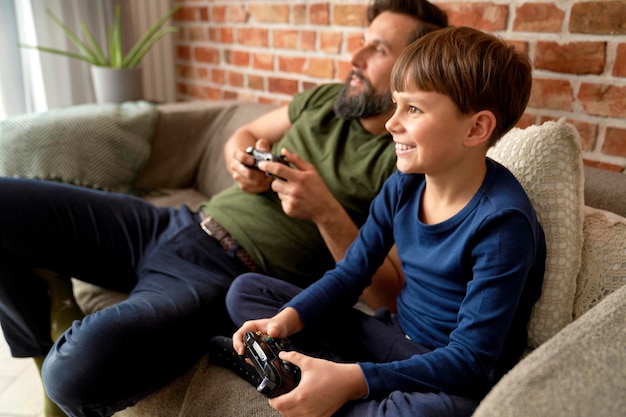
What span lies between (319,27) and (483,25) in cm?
66

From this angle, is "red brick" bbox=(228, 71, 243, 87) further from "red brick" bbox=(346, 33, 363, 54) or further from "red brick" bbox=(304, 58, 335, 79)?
"red brick" bbox=(346, 33, 363, 54)

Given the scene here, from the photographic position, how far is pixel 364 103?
1235mm

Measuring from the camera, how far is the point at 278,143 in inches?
57.8

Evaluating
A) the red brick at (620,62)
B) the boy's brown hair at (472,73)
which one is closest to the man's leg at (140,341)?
the boy's brown hair at (472,73)

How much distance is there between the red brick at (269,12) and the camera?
1905 mm

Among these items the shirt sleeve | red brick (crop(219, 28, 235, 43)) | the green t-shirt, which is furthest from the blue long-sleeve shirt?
red brick (crop(219, 28, 235, 43))

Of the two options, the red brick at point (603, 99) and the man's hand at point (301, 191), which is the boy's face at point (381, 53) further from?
the red brick at point (603, 99)

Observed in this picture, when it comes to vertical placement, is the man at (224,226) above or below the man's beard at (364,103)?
below

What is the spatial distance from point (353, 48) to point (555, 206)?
101 centimetres

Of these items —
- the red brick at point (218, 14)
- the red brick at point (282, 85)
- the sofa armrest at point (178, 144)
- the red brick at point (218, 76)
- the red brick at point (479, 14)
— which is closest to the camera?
the red brick at point (479, 14)

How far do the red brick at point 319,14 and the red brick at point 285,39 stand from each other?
0.11 meters

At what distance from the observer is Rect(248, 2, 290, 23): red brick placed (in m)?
1.91

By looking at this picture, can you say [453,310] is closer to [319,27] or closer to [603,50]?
[603,50]

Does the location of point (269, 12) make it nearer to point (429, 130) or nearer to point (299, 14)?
point (299, 14)
